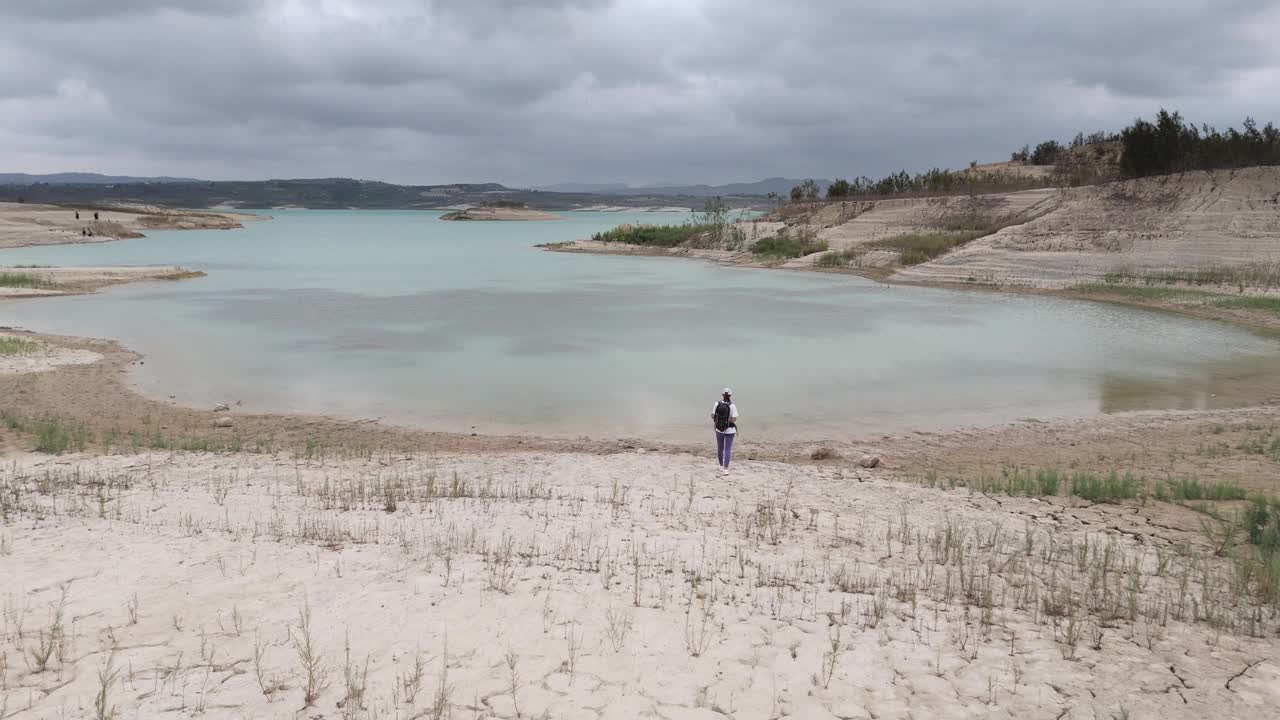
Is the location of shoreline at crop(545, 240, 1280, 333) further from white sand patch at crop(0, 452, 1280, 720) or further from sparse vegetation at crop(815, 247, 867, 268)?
white sand patch at crop(0, 452, 1280, 720)

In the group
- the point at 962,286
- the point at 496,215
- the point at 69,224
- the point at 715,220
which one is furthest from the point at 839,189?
the point at 496,215

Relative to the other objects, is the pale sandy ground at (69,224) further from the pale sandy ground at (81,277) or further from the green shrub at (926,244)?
the green shrub at (926,244)

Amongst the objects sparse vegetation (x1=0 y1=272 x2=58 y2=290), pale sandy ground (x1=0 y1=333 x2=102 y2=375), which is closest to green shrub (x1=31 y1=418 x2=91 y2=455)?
pale sandy ground (x1=0 y1=333 x2=102 y2=375)

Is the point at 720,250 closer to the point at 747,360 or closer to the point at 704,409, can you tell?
the point at 747,360

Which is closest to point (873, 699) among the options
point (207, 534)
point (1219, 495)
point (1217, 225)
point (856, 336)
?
point (207, 534)

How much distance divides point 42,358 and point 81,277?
2462cm

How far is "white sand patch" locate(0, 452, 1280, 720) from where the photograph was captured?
544cm

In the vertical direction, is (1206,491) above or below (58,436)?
above

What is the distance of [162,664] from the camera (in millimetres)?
5590

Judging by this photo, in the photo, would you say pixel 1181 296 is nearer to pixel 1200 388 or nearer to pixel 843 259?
pixel 1200 388

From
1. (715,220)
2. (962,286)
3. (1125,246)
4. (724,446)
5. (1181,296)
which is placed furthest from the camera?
(715,220)

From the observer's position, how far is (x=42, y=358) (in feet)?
67.4

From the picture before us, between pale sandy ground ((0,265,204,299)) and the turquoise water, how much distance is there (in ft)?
6.09

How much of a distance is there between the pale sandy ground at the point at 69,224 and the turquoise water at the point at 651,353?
40111mm
